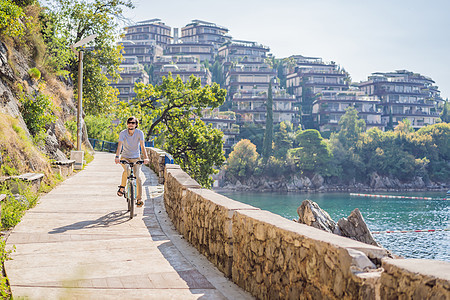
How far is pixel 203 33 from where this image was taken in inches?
6206

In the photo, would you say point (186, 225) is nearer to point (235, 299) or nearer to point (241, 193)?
point (235, 299)

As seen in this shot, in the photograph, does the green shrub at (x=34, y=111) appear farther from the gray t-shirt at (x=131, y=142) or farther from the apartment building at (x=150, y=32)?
the apartment building at (x=150, y=32)

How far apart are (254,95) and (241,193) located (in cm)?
3234

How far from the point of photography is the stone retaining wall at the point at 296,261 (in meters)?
2.85

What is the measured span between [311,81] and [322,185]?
126ft

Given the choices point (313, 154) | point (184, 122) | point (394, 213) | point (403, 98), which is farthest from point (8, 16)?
point (403, 98)

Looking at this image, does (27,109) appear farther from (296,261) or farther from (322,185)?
(322,185)

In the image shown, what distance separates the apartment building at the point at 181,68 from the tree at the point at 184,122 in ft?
262

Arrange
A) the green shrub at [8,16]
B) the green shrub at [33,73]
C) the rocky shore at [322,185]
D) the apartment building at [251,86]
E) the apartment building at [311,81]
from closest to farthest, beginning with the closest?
1. the green shrub at [8,16]
2. the green shrub at [33,73]
3. the rocky shore at [322,185]
4. the apartment building at [251,86]
5. the apartment building at [311,81]

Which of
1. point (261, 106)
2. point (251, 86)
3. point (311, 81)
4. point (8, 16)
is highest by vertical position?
point (311, 81)

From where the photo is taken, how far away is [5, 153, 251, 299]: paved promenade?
5.09 m

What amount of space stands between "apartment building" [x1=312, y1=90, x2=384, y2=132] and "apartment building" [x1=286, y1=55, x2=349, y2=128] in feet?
9.39

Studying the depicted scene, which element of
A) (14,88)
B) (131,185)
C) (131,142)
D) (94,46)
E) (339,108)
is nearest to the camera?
(131,185)

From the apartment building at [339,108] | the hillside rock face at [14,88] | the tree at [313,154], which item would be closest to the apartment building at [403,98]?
the apartment building at [339,108]
